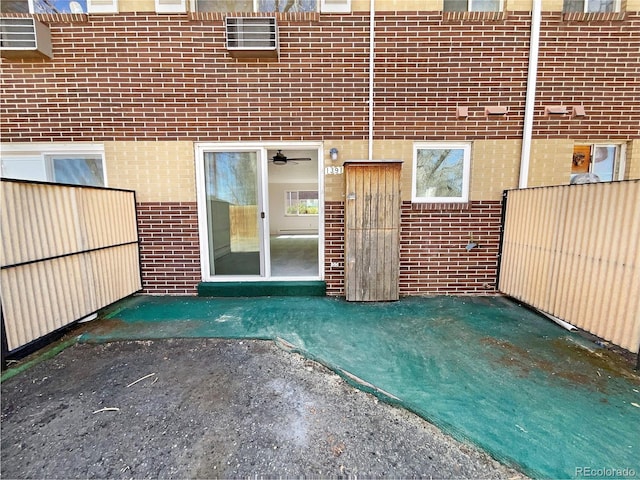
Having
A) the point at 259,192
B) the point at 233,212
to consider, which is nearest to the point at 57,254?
the point at 233,212

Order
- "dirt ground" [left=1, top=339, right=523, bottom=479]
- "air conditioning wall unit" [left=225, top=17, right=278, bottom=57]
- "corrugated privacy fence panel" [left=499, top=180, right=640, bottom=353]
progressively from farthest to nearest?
"air conditioning wall unit" [left=225, top=17, right=278, bottom=57] < "corrugated privacy fence panel" [left=499, top=180, right=640, bottom=353] < "dirt ground" [left=1, top=339, right=523, bottom=479]

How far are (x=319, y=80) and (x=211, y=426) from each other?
171 inches

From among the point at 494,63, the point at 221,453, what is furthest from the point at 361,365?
the point at 494,63

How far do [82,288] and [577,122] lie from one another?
23.0 feet

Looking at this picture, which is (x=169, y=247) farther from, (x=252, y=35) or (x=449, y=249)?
(x=449, y=249)

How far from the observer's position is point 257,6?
13.7ft

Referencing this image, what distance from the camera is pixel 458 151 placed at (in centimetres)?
Answer: 441

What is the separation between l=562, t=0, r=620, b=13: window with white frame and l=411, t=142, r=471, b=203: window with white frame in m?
2.33

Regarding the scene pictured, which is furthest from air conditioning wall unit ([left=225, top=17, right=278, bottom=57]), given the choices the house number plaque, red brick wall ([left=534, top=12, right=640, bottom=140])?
red brick wall ([left=534, top=12, right=640, bottom=140])

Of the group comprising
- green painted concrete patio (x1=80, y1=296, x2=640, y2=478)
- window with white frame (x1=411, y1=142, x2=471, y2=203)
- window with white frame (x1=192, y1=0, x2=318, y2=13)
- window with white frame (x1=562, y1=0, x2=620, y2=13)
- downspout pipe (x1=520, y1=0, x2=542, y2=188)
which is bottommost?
green painted concrete patio (x1=80, y1=296, x2=640, y2=478)

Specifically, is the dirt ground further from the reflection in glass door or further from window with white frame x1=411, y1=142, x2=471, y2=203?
window with white frame x1=411, y1=142, x2=471, y2=203

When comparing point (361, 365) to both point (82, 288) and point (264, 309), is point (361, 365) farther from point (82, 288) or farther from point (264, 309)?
point (82, 288)

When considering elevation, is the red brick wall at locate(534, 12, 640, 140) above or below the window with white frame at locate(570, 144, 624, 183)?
above

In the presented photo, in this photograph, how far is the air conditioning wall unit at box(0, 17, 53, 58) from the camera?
12.7 feet
